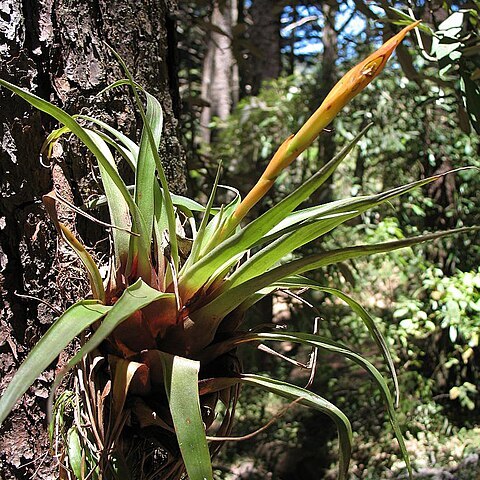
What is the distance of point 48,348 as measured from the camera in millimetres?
500

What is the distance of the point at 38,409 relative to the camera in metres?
0.78

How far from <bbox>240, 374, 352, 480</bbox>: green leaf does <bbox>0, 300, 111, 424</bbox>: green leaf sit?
7.6 inches

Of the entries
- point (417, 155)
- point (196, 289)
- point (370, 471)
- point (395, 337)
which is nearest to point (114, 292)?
point (196, 289)

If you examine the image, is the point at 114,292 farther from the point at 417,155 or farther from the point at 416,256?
the point at 417,155

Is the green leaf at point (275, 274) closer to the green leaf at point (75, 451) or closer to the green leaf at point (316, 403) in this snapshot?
the green leaf at point (316, 403)

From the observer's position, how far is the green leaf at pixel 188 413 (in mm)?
548

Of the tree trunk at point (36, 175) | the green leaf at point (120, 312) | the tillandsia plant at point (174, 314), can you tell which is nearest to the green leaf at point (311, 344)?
the tillandsia plant at point (174, 314)

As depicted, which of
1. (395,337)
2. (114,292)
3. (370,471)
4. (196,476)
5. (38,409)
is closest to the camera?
(196,476)

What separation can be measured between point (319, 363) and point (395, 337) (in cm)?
44

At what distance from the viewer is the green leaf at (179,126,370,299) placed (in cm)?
58

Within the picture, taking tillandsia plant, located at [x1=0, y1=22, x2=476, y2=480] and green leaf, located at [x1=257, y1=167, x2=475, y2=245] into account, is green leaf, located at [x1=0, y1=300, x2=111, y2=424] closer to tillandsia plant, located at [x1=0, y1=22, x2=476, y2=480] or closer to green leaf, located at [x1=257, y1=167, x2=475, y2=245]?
tillandsia plant, located at [x1=0, y1=22, x2=476, y2=480]

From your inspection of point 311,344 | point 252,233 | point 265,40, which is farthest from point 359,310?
point 265,40

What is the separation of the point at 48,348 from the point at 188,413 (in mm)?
148

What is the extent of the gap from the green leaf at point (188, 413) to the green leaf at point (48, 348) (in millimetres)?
91
